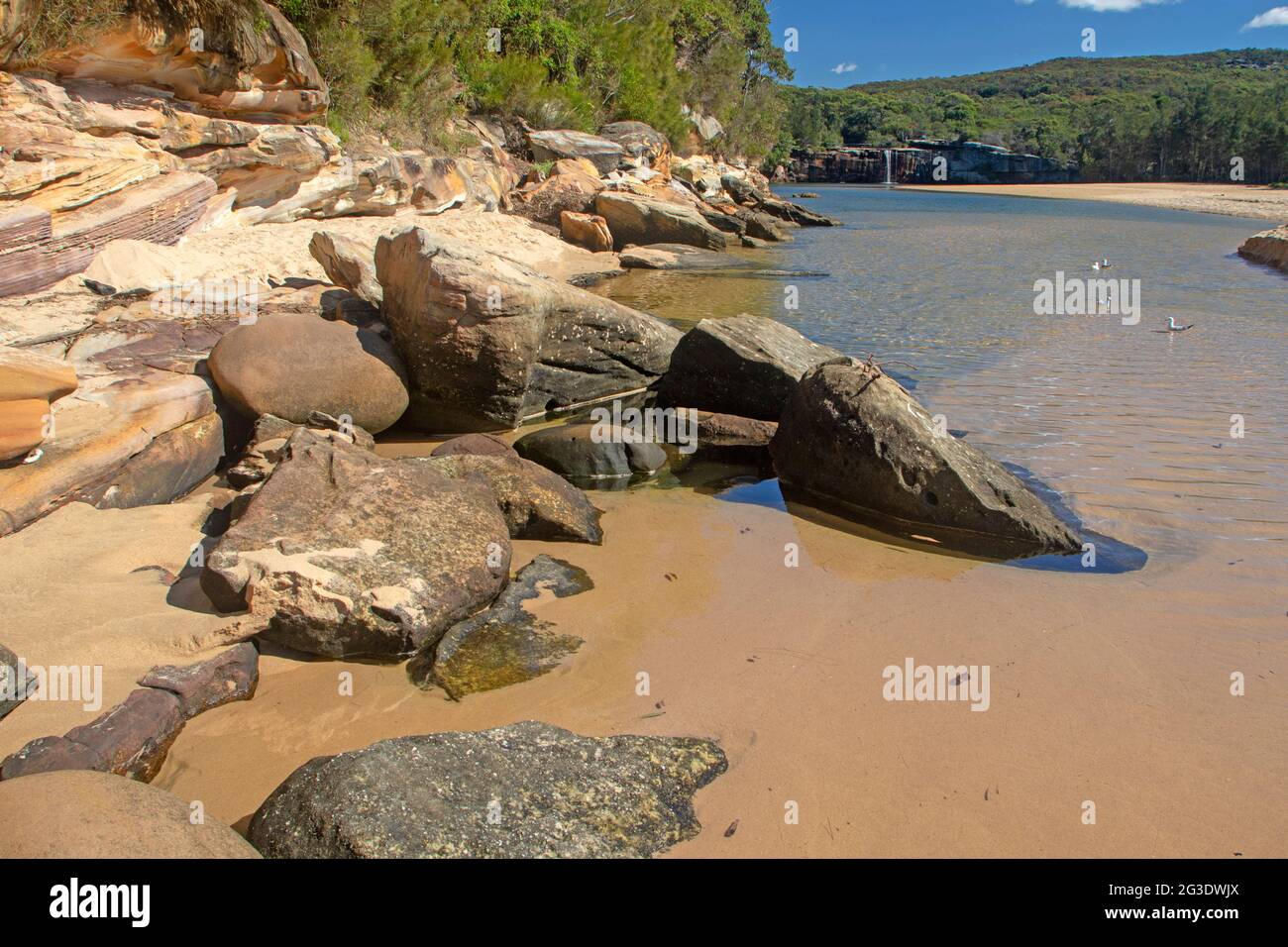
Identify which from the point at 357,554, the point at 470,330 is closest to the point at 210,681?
the point at 357,554

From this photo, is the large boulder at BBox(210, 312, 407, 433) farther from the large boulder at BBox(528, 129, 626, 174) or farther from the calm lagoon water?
the large boulder at BBox(528, 129, 626, 174)

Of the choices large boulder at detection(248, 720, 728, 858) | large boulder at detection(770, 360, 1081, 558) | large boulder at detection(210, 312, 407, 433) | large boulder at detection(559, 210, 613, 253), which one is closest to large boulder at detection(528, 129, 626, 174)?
large boulder at detection(559, 210, 613, 253)

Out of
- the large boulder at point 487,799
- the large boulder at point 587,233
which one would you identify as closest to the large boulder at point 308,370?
the large boulder at point 487,799

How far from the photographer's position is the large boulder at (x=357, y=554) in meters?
3.80

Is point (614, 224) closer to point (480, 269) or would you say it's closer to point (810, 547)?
point (480, 269)

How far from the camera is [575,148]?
2266cm

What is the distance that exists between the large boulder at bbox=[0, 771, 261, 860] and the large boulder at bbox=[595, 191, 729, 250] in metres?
18.0

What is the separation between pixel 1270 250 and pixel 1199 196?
4100 centimetres

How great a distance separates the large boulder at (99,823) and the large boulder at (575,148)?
21.4 m

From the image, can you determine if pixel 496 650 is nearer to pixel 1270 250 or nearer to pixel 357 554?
pixel 357 554

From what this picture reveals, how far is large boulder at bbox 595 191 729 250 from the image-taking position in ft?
65.1

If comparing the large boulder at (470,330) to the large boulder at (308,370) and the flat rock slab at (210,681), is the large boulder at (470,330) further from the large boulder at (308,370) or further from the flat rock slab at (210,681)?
the flat rock slab at (210,681)
